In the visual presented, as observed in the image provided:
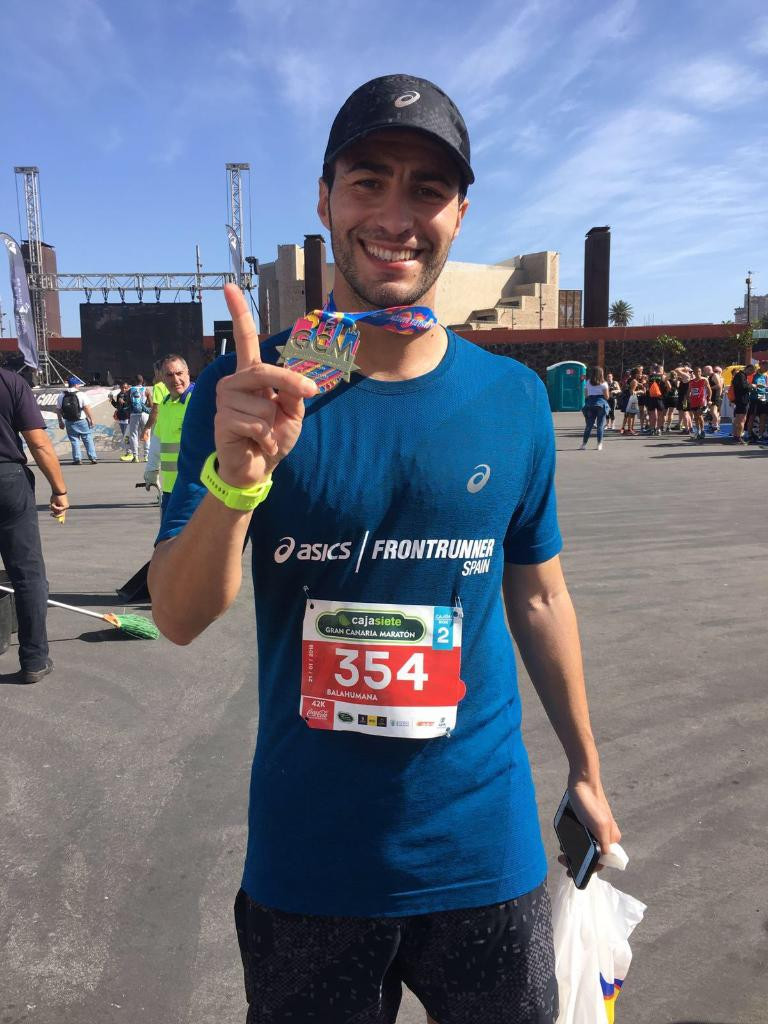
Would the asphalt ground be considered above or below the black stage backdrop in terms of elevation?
below

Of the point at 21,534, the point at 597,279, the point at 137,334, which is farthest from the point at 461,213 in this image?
the point at 597,279

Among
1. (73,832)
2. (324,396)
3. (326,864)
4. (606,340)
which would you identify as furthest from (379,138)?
(606,340)

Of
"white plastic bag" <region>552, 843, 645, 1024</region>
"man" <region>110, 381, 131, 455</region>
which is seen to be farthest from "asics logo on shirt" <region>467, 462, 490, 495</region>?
"man" <region>110, 381, 131, 455</region>

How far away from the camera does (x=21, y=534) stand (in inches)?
192

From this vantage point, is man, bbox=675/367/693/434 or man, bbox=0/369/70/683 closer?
man, bbox=0/369/70/683

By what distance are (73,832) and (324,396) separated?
8.61 ft

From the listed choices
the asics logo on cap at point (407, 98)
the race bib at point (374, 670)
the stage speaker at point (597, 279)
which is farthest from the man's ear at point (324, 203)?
the stage speaker at point (597, 279)

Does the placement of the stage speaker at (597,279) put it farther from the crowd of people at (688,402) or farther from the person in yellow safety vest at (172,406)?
the person in yellow safety vest at (172,406)

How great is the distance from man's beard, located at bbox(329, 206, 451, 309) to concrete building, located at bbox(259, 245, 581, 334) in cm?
5168

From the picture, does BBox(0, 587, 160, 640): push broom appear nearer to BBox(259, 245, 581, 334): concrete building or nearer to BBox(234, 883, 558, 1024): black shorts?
BBox(234, 883, 558, 1024): black shorts

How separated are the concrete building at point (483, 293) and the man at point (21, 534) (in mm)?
48192

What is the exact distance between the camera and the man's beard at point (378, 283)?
1.48 meters

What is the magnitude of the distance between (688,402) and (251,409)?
20.5 m

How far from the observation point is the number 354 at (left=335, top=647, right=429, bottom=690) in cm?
143
